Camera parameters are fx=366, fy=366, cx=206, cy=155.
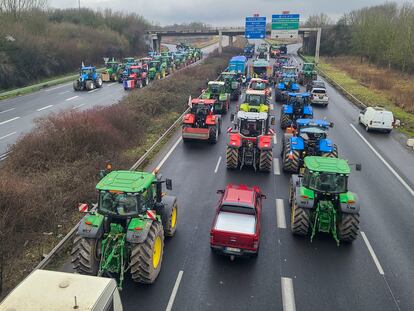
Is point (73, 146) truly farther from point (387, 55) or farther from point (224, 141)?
point (387, 55)

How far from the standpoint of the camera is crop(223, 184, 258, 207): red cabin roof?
1199cm

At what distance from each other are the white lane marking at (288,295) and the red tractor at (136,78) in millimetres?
33984

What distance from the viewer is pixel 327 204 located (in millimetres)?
12383

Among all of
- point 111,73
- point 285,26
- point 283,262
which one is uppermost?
point 285,26

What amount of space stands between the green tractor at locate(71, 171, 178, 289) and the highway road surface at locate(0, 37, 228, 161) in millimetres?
13125

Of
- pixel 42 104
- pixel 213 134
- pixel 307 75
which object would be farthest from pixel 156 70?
pixel 213 134

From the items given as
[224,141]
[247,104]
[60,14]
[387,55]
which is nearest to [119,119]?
[224,141]

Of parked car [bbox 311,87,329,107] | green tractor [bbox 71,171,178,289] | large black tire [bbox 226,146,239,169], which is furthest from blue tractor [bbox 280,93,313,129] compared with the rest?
green tractor [bbox 71,171,178,289]

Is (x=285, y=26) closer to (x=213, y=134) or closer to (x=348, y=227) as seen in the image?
(x=213, y=134)

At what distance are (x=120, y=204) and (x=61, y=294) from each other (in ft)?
12.0

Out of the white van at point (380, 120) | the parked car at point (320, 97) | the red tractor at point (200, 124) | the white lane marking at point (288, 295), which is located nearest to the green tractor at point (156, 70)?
the parked car at point (320, 97)

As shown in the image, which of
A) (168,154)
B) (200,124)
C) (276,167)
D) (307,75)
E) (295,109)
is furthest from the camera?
(307,75)

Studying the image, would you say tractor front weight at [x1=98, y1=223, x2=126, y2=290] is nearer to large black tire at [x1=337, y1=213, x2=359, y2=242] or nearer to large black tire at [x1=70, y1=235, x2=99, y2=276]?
large black tire at [x1=70, y1=235, x2=99, y2=276]

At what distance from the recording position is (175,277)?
10594 mm
